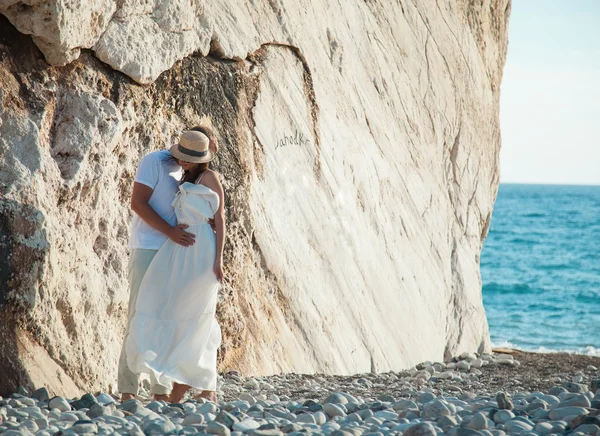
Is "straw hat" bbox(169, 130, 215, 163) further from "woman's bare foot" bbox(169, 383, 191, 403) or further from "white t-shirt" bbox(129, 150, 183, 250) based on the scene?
"woman's bare foot" bbox(169, 383, 191, 403)

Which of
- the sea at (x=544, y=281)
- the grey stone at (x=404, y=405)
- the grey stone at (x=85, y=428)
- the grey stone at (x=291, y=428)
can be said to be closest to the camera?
the grey stone at (x=85, y=428)

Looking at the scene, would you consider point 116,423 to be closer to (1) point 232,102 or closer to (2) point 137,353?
(2) point 137,353

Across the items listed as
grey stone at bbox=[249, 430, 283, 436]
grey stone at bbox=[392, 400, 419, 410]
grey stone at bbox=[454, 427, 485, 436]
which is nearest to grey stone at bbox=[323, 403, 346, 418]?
grey stone at bbox=[392, 400, 419, 410]

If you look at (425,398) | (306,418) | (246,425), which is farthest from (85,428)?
(425,398)

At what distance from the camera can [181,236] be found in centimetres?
532

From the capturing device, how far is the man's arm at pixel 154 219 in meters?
5.32

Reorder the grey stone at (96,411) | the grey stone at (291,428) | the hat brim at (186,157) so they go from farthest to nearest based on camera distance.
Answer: the hat brim at (186,157)
the grey stone at (96,411)
the grey stone at (291,428)

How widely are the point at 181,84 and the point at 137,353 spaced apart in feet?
8.29

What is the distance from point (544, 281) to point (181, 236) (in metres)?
29.1

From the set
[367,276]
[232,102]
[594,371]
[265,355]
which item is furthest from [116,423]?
[594,371]

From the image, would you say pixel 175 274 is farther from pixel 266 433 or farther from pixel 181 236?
pixel 266 433

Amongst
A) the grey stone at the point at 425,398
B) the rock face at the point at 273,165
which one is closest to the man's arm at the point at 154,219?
the rock face at the point at 273,165

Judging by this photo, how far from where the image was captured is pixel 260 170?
25.1 ft

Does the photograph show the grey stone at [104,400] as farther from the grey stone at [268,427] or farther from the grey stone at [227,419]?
the grey stone at [268,427]
